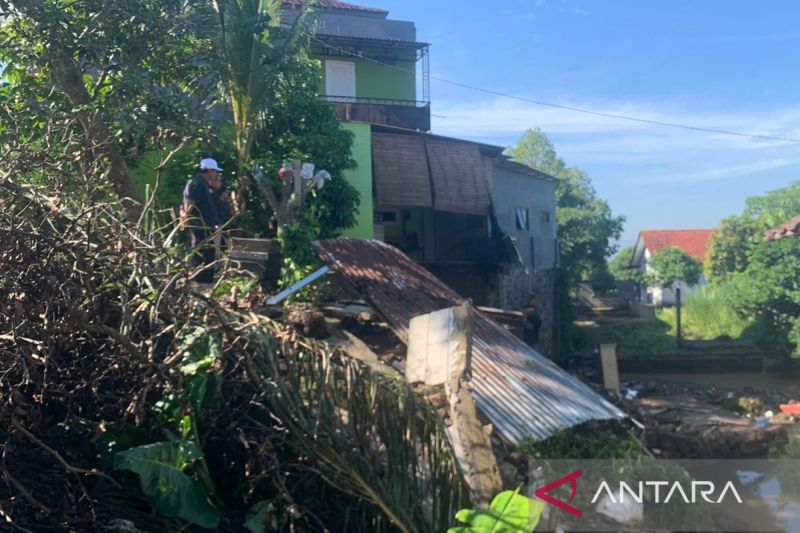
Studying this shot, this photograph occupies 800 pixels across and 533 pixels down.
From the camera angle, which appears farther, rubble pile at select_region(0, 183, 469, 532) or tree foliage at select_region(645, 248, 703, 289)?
tree foliage at select_region(645, 248, 703, 289)

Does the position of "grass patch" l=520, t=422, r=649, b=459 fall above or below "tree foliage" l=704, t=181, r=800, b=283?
below

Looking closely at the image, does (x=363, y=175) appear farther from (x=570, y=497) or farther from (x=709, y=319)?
(x=709, y=319)

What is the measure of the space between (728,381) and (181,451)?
16220 mm

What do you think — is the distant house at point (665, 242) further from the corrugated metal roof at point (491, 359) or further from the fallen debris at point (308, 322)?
the fallen debris at point (308, 322)

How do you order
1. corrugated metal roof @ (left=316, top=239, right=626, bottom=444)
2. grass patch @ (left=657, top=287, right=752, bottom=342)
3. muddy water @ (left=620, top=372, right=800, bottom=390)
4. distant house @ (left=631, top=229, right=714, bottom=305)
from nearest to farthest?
corrugated metal roof @ (left=316, top=239, right=626, bottom=444), muddy water @ (left=620, top=372, right=800, bottom=390), grass patch @ (left=657, top=287, right=752, bottom=342), distant house @ (left=631, top=229, right=714, bottom=305)

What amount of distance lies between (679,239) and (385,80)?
30.7 metres

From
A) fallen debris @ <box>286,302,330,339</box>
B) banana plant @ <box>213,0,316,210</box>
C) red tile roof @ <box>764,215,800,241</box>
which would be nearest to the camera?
fallen debris @ <box>286,302,330,339</box>

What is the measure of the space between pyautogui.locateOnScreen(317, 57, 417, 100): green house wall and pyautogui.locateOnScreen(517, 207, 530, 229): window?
399cm

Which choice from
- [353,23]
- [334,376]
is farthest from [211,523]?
[353,23]

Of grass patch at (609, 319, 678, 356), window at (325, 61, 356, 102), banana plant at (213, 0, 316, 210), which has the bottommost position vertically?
grass patch at (609, 319, 678, 356)

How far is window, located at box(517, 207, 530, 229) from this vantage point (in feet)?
61.2

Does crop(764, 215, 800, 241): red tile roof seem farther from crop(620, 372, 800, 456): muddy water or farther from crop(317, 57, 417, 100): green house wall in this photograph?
crop(317, 57, 417, 100): green house wall

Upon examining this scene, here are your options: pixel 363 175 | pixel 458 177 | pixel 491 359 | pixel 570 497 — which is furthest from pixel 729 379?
pixel 570 497

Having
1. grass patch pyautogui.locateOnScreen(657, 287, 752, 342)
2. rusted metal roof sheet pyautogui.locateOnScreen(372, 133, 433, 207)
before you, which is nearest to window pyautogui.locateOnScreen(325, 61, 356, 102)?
rusted metal roof sheet pyautogui.locateOnScreen(372, 133, 433, 207)
